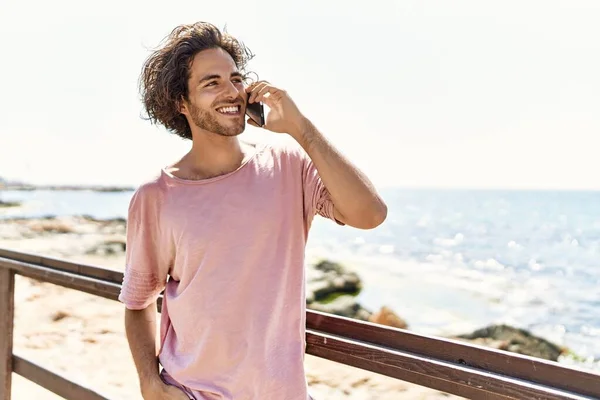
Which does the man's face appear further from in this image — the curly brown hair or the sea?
the sea

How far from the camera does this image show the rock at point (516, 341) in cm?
1101

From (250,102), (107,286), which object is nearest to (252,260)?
(250,102)

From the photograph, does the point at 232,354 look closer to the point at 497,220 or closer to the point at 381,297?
the point at 381,297

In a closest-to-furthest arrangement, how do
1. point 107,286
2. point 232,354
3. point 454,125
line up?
point 232,354, point 107,286, point 454,125

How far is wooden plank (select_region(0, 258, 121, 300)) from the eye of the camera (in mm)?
2199

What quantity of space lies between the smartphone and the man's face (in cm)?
2

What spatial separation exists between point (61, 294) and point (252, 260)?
8476 millimetres

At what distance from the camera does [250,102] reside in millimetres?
1685

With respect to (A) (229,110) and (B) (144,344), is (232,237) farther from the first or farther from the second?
(B) (144,344)

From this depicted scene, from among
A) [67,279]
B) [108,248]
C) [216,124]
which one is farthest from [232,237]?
[108,248]

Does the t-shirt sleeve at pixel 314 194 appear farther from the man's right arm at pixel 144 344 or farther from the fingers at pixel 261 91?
the man's right arm at pixel 144 344

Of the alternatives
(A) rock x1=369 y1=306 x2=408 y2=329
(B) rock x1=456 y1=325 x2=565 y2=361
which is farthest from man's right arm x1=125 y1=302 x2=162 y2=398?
(B) rock x1=456 y1=325 x2=565 y2=361

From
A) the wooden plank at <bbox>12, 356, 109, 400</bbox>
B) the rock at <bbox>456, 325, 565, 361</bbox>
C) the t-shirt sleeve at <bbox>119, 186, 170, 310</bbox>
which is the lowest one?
the rock at <bbox>456, 325, 565, 361</bbox>

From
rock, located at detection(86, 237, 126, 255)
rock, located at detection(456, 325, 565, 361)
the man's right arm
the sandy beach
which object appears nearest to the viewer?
the man's right arm
